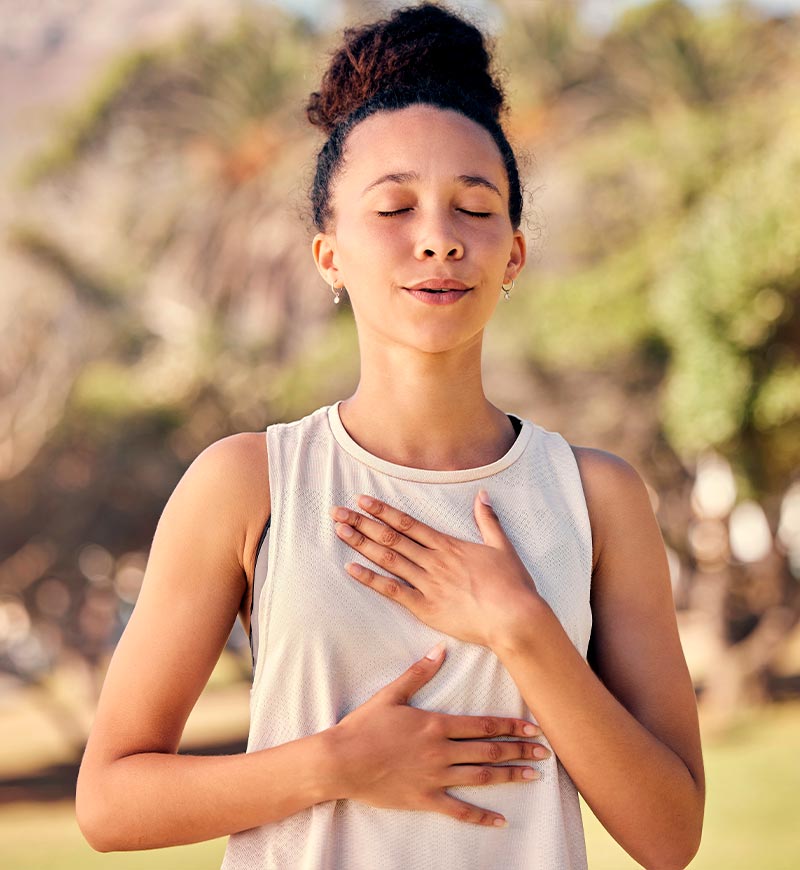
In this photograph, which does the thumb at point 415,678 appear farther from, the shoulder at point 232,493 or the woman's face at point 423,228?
the woman's face at point 423,228

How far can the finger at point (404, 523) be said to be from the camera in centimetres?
119

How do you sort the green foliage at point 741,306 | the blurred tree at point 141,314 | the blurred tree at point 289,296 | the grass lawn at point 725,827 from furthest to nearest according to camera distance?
the blurred tree at point 141,314 → the blurred tree at point 289,296 → the grass lawn at point 725,827 → the green foliage at point 741,306

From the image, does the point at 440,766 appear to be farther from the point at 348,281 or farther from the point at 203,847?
the point at 203,847

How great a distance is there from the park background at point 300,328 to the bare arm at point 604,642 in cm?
655

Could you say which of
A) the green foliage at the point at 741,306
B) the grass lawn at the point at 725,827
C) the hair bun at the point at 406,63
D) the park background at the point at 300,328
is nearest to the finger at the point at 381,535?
the hair bun at the point at 406,63

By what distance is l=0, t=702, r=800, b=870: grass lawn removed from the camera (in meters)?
8.11

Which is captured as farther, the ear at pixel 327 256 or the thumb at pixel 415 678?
the ear at pixel 327 256

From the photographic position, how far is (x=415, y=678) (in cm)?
113

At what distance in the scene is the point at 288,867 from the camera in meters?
1.14

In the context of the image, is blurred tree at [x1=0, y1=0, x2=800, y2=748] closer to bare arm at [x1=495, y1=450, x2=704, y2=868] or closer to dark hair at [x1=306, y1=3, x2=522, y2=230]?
dark hair at [x1=306, y1=3, x2=522, y2=230]

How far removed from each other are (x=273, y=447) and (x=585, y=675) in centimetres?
39

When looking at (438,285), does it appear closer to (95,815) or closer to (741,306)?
(95,815)

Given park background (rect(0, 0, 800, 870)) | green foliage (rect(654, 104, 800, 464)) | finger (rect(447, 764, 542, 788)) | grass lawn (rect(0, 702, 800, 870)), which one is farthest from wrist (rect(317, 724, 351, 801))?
grass lawn (rect(0, 702, 800, 870))

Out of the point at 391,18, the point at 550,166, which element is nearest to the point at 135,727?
the point at 391,18
